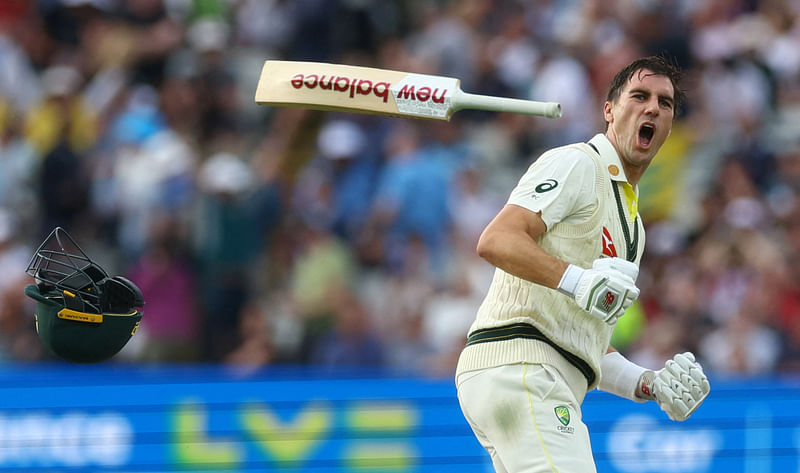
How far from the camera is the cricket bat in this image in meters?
4.75

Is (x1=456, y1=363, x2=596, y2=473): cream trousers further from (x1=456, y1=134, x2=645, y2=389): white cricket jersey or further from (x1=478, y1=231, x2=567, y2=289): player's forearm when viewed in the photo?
(x1=478, y1=231, x2=567, y2=289): player's forearm

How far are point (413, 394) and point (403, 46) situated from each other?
12.5 ft

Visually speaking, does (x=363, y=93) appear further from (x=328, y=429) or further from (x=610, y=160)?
(x=328, y=429)

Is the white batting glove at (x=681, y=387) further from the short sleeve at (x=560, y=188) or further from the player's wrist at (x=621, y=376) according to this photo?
the short sleeve at (x=560, y=188)

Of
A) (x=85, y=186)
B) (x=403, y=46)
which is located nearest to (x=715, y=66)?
(x=403, y=46)

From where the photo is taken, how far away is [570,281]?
13.9ft

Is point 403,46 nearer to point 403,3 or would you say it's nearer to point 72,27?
point 403,3

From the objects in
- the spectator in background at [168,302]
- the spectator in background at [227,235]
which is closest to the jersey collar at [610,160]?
the spectator in background at [227,235]

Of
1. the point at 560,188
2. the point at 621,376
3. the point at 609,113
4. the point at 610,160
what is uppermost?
the point at 609,113

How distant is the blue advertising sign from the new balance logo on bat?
3.46 meters

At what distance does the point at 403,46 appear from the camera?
10672 millimetres

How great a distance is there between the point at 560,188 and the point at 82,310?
1787 millimetres

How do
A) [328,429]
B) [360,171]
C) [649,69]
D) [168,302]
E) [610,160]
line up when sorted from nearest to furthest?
[610,160], [649,69], [328,429], [168,302], [360,171]

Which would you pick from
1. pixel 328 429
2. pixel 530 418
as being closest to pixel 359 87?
pixel 530 418
